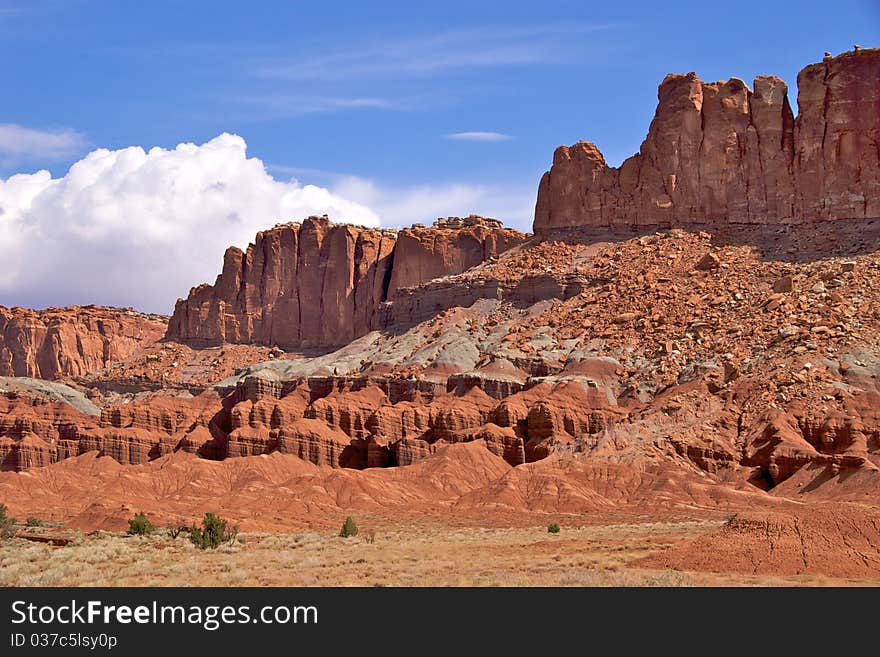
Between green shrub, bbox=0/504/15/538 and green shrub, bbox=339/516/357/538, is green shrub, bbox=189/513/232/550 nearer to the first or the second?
green shrub, bbox=339/516/357/538

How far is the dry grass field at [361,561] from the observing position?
3706cm

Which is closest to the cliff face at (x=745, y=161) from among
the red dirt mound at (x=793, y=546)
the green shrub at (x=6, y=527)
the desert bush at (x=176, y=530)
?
the green shrub at (x=6, y=527)

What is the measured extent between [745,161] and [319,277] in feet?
218

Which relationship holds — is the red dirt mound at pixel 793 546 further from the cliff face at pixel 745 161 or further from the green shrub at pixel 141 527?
the cliff face at pixel 745 161

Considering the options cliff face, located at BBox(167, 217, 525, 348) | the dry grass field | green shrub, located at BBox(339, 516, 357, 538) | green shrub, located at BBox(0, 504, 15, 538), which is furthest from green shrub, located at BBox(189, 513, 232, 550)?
cliff face, located at BBox(167, 217, 525, 348)

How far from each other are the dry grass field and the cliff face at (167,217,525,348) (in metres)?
102

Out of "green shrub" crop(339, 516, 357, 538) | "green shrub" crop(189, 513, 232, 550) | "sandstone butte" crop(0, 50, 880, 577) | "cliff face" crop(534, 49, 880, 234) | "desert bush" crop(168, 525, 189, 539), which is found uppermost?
"cliff face" crop(534, 49, 880, 234)

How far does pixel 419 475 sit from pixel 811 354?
31.3 m

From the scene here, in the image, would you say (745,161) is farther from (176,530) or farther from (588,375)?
(176,530)

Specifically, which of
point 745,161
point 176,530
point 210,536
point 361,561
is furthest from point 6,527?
point 745,161

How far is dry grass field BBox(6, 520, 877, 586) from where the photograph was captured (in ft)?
122
